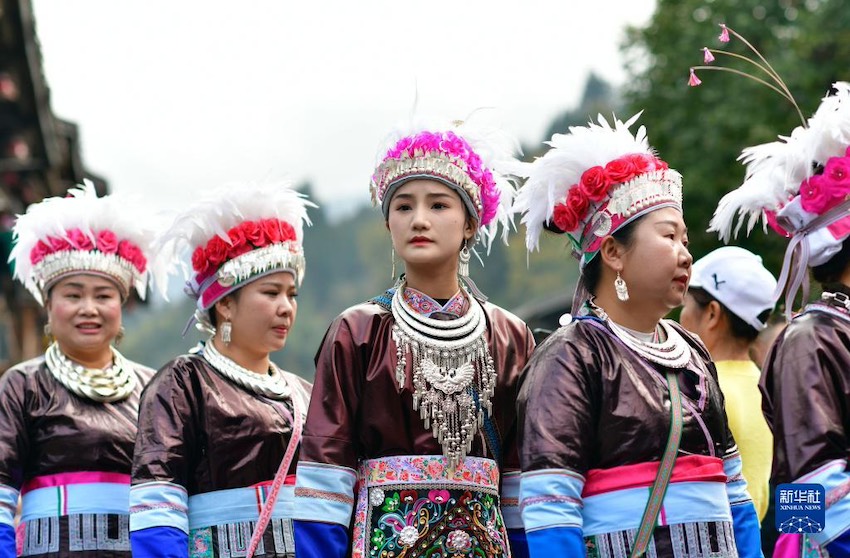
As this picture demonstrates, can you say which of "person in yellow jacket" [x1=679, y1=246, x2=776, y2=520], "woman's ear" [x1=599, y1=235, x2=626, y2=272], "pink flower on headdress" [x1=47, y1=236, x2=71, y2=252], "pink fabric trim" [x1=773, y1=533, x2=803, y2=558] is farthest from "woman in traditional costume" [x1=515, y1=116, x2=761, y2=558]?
"pink flower on headdress" [x1=47, y1=236, x2=71, y2=252]

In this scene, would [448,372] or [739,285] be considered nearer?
[448,372]

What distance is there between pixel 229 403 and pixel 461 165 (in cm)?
155

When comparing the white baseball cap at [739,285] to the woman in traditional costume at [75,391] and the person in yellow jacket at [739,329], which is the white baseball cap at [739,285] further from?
the woman in traditional costume at [75,391]

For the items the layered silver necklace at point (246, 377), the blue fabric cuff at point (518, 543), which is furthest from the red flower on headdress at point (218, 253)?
the blue fabric cuff at point (518, 543)

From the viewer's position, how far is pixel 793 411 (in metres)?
4.11

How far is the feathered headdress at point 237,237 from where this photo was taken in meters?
5.91

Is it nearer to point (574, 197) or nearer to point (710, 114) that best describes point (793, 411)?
point (574, 197)

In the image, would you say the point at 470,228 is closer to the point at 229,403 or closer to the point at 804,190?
the point at 804,190

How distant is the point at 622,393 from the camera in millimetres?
4270

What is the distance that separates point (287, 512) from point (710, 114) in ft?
53.7

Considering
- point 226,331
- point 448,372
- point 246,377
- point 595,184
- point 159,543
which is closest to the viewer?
point 595,184

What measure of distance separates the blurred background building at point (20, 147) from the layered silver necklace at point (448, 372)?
1328cm

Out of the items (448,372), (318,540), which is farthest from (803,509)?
(318,540)

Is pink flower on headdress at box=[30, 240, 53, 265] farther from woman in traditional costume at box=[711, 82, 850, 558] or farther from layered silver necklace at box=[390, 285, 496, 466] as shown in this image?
woman in traditional costume at box=[711, 82, 850, 558]
